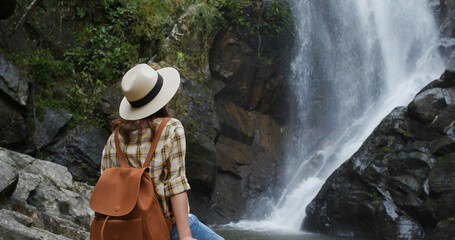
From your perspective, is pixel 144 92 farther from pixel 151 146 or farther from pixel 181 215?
pixel 181 215

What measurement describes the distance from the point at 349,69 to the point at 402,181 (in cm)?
860

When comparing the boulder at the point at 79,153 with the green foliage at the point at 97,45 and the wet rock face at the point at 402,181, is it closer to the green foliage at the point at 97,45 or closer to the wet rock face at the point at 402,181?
the green foliage at the point at 97,45

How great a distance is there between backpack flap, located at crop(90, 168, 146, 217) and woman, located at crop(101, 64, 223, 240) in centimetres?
9

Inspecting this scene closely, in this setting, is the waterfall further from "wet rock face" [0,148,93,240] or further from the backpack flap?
the backpack flap

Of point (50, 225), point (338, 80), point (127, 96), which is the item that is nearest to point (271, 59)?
point (338, 80)

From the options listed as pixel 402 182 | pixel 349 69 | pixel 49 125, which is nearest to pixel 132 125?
pixel 49 125

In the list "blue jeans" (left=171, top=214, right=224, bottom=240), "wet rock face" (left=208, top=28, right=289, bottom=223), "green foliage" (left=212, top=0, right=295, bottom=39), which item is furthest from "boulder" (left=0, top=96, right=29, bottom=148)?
"blue jeans" (left=171, top=214, right=224, bottom=240)

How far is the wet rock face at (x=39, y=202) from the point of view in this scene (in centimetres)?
340

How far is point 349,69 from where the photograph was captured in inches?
637

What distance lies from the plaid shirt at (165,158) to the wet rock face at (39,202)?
5.83ft

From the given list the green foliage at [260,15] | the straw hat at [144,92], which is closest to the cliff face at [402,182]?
the green foliage at [260,15]

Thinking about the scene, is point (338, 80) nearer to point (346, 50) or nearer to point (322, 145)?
point (346, 50)

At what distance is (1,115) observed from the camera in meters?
7.79

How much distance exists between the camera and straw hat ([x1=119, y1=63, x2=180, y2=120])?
192cm
